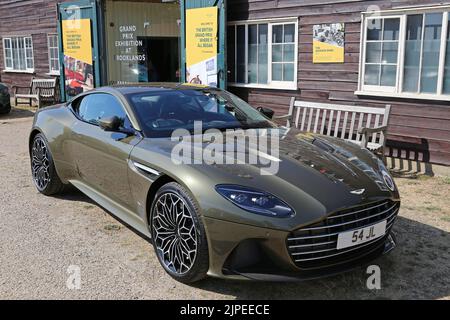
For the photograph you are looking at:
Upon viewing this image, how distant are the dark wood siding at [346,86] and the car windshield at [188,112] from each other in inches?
132

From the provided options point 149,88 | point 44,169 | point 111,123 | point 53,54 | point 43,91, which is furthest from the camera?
point 53,54

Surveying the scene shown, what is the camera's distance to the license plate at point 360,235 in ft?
10.3

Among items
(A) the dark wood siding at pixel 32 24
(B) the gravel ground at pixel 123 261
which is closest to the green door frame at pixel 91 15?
(A) the dark wood siding at pixel 32 24

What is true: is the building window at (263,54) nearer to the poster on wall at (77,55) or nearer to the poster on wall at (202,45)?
the poster on wall at (202,45)

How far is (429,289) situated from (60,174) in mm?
4021

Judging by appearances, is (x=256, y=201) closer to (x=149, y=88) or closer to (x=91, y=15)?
(x=149, y=88)

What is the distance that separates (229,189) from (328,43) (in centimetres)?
573

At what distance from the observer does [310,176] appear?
336 centimetres

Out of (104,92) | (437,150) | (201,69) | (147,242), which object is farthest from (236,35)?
(147,242)

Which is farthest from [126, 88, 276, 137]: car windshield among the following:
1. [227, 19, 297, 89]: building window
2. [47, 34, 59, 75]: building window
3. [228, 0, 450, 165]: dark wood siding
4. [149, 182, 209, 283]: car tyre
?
[47, 34, 59, 75]: building window

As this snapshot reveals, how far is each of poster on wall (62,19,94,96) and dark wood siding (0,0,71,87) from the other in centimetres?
219

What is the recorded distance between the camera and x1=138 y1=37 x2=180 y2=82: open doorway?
561 inches

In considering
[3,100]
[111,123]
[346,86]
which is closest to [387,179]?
[111,123]
